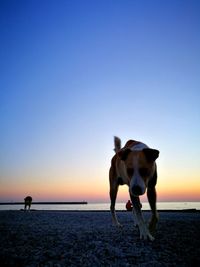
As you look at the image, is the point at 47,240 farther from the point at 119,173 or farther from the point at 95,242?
the point at 119,173

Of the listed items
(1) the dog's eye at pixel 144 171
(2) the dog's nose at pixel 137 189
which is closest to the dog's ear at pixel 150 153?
(1) the dog's eye at pixel 144 171

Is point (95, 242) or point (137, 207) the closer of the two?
point (95, 242)

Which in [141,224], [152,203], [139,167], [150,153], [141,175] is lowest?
Result: [141,224]

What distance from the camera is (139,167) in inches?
229

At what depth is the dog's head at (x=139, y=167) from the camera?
5.52 metres

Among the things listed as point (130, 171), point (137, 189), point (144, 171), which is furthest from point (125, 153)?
point (137, 189)

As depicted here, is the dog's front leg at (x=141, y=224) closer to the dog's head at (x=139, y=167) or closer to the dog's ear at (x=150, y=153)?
the dog's head at (x=139, y=167)

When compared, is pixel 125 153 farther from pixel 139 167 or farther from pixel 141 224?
pixel 141 224

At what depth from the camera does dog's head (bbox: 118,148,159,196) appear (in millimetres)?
5521

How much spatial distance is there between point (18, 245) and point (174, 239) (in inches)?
141

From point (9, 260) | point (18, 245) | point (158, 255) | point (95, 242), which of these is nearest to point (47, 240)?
point (18, 245)

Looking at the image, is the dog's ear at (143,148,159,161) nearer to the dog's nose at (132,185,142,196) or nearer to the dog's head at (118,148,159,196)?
the dog's head at (118,148,159,196)

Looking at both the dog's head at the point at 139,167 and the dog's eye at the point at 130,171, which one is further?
the dog's eye at the point at 130,171

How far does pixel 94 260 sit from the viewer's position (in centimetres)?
421
